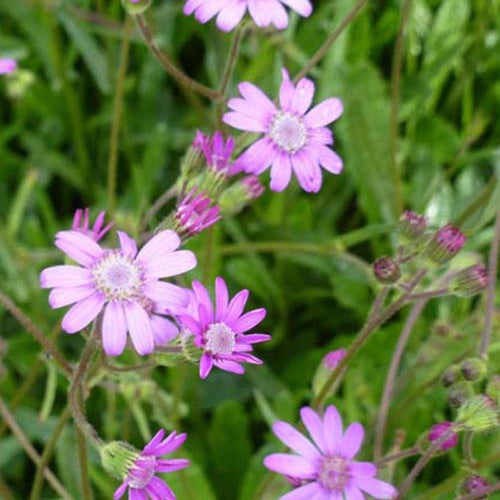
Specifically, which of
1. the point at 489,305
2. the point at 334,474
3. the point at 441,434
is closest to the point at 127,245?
the point at 334,474

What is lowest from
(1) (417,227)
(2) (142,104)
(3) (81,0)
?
(1) (417,227)

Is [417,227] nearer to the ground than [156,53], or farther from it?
nearer to the ground

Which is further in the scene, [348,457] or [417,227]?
[417,227]

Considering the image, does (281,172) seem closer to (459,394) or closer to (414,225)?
(414,225)

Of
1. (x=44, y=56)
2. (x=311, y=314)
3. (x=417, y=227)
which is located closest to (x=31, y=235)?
(x=44, y=56)

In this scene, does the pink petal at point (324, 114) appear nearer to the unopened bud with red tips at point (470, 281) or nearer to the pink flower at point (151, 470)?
the unopened bud with red tips at point (470, 281)

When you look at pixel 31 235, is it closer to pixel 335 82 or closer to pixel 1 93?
pixel 1 93
